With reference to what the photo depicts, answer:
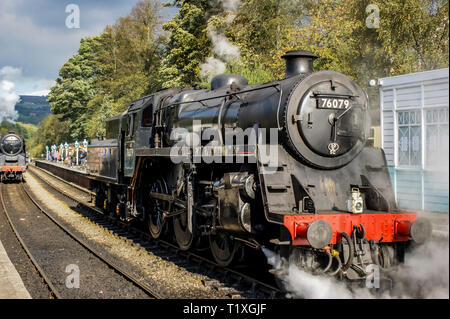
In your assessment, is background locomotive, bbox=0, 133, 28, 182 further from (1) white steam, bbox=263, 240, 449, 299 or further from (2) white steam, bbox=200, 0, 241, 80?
(1) white steam, bbox=263, 240, 449, 299

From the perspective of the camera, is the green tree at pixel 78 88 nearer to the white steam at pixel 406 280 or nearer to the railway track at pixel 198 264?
the railway track at pixel 198 264

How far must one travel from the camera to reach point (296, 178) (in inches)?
238

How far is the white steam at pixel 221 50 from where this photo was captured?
17.4 meters

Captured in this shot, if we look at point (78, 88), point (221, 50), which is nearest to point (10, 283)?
point (221, 50)

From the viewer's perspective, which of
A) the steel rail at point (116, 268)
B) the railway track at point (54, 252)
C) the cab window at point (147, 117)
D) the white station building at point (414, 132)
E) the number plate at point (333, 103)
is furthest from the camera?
the cab window at point (147, 117)

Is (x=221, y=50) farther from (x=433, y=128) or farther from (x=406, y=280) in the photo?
(x=406, y=280)

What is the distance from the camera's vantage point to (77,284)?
696cm

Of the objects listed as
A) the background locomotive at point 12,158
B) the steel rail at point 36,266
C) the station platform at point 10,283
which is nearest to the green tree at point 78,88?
the background locomotive at point 12,158

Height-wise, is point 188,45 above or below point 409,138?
above

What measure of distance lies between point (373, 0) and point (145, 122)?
8.49 m

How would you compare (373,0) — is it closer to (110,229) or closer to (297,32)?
(297,32)

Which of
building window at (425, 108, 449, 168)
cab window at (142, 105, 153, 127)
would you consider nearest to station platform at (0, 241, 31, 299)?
cab window at (142, 105, 153, 127)

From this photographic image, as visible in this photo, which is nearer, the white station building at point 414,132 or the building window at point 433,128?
the building window at point 433,128

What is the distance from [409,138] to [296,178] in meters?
5.76
